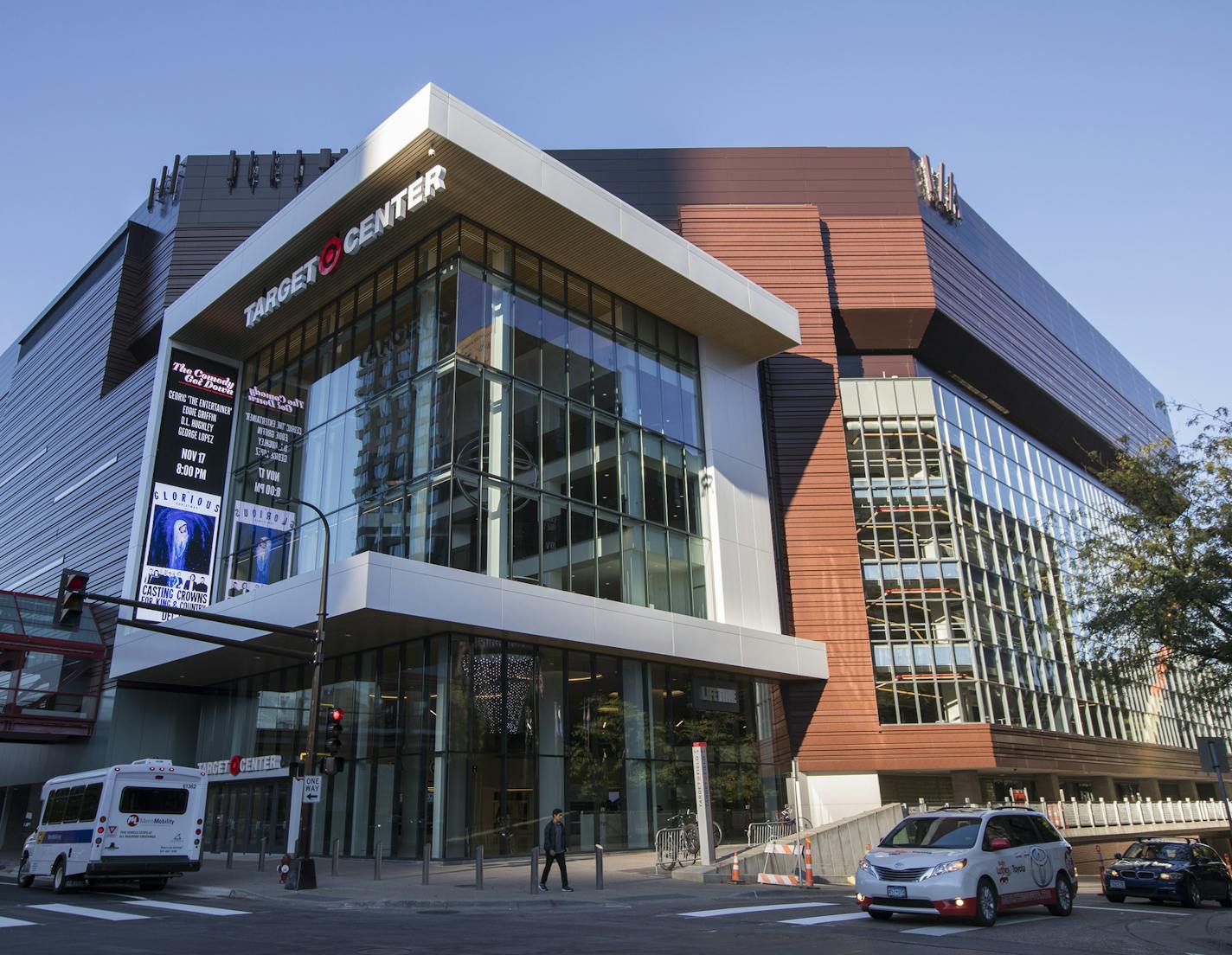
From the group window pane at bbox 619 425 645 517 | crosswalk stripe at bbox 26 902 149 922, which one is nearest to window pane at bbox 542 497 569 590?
window pane at bbox 619 425 645 517

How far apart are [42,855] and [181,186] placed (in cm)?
3522

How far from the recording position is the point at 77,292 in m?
54.3

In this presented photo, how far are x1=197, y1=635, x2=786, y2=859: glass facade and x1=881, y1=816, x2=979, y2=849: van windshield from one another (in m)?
13.8

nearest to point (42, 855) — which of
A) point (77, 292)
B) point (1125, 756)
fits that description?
point (77, 292)

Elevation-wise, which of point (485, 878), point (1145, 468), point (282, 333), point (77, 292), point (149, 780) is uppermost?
point (77, 292)

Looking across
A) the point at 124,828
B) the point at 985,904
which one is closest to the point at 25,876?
the point at 124,828

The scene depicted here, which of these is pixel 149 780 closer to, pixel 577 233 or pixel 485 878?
pixel 485 878

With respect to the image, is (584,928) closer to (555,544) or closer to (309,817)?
(309,817)

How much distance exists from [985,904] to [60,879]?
1966 cm

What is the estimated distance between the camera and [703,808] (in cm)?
2484

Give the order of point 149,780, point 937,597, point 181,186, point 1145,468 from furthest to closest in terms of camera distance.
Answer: point 181,186
point 937,597
point 1145,468
point 149,780

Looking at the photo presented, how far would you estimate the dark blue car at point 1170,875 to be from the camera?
21.6 meters

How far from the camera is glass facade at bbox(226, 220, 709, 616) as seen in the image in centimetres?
2958

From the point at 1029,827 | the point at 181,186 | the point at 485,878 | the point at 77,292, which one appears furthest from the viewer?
the point at 77,292
